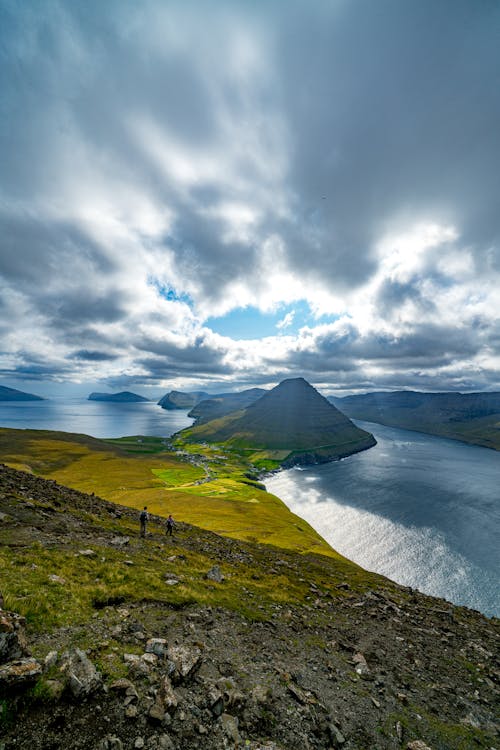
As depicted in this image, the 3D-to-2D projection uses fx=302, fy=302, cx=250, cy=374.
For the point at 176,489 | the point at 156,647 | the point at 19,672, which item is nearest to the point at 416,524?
the point at 176,489

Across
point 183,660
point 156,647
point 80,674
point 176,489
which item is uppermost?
point 80,674

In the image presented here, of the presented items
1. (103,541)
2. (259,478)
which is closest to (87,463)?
(259,478)

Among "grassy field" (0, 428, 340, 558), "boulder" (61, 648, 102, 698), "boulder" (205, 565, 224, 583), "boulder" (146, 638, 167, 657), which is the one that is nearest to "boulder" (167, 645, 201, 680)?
"boulder" (146, 638, 167, 657)

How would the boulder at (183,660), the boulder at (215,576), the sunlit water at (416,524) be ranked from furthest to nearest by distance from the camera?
1. the sunlit water at (416,524)
2. the boulder at (215,576)
3. the boulder at (183,660)

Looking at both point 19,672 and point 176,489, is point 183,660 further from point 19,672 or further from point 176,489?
point 176,489

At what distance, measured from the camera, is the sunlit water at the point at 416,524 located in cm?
7262

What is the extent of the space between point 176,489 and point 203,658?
385 ft

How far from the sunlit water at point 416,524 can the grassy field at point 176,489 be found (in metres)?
15.0

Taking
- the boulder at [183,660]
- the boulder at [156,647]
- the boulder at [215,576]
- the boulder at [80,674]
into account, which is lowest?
the boulder at [215,576]

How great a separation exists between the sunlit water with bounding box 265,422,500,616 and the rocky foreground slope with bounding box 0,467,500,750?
55059 mm

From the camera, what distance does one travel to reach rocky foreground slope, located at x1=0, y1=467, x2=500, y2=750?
28.9 ft

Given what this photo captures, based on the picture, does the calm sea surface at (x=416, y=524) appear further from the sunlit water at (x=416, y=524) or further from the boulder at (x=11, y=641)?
the boulder at (x=11, y=641)

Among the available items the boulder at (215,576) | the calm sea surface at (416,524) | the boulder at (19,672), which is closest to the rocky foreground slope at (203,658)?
the boulder at (19,672)

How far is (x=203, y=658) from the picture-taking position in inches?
516
